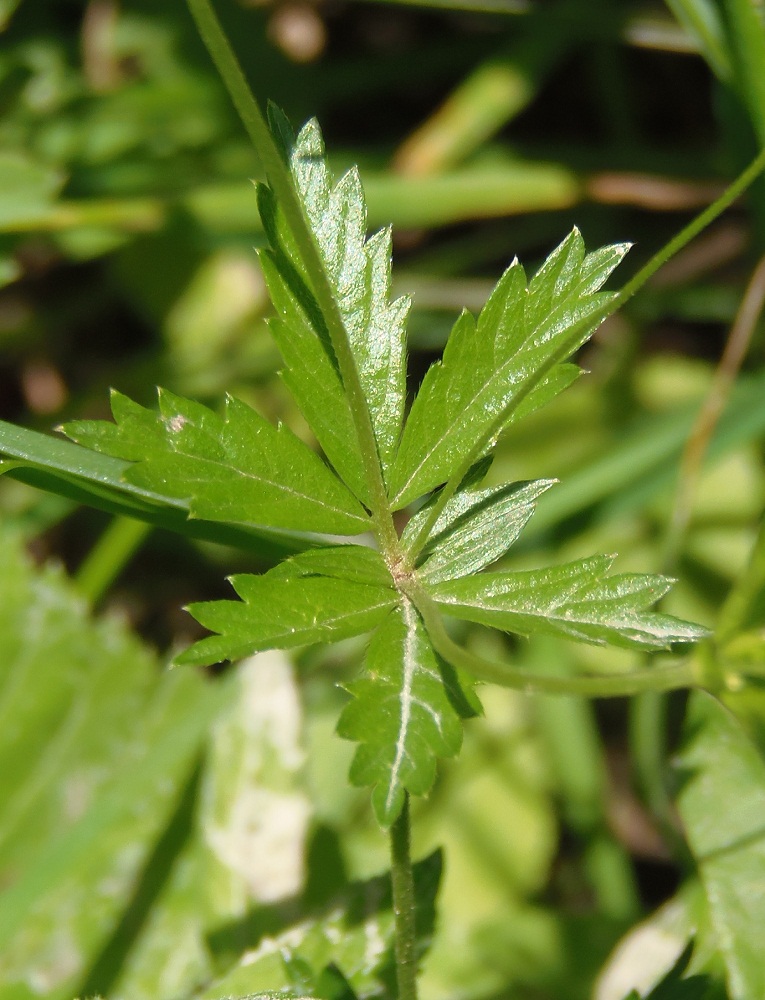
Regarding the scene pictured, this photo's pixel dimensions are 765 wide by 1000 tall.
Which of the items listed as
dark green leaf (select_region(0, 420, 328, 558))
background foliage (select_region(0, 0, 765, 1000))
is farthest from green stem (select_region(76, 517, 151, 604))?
dark green leaf (select_region(0, 420, 328, 558))

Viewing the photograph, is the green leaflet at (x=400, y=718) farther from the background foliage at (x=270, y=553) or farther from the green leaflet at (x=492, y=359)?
the background foliage at (x=270, y=553)

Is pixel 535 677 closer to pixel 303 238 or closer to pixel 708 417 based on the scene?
pixel 303 238

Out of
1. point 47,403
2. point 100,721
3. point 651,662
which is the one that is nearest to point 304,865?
point 100,721

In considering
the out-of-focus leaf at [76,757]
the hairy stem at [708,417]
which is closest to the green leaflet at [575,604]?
the out-of-focus leaf at [76,757]

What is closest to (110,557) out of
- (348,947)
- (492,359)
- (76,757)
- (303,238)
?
(76,757)

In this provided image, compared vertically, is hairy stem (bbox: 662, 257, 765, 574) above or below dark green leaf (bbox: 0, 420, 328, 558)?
above

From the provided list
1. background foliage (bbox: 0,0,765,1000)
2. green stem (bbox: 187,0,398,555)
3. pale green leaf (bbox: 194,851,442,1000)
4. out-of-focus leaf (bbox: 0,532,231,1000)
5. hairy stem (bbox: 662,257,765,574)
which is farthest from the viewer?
hairy stem (bbox: 662,257,765,574)

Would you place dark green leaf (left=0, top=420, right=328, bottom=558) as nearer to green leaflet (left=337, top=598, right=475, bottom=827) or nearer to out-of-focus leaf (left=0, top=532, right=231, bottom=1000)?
green leaflet (left=337, top=598, right=475, bottom=827)
